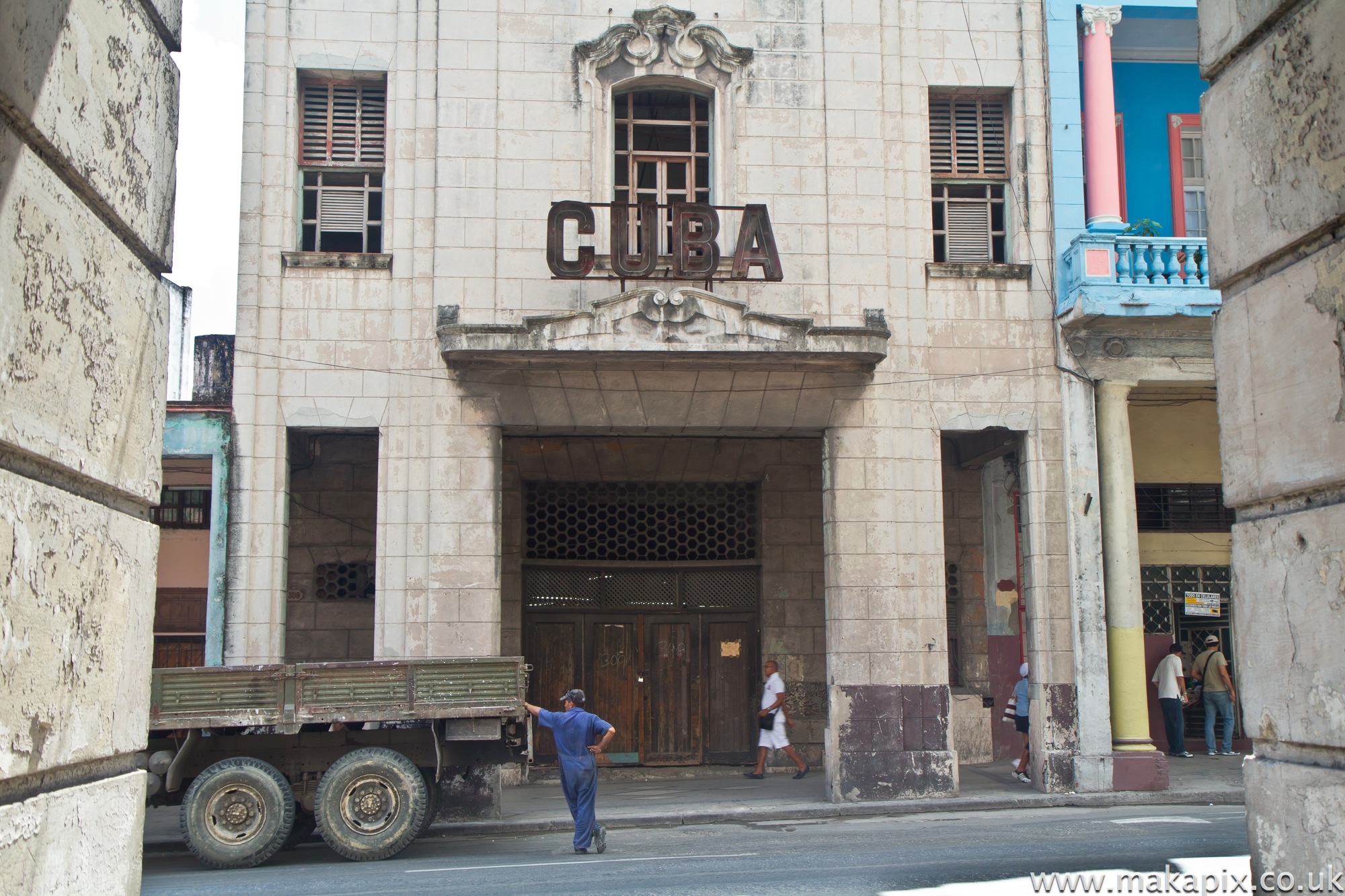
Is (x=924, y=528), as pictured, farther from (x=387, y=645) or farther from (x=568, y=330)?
(x=387, y=645)

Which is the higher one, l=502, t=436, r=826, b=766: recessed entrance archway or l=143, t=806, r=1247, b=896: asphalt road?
l=502, t=436, r=826, b=766: recessed entrance archway

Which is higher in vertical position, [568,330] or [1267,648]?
[568,330]

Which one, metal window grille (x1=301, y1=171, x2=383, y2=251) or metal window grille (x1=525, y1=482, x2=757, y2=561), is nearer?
metal window grille (x1=301, y1=171, x2=383, y2=251)

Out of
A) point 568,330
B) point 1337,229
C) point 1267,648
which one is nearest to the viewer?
point 1337,229

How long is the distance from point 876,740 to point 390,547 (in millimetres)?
6210

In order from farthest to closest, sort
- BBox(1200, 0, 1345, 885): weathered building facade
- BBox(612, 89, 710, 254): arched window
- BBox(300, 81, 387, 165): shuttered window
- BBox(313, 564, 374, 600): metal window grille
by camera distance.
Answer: BBox(313, 564, 374, 600): metal window grille, BBox(612, 89, 710, 254): arched window, BBox(300, 81, 387, 165): shuttered window, BBox(1200, 0, 1345, 885): weathered building facade

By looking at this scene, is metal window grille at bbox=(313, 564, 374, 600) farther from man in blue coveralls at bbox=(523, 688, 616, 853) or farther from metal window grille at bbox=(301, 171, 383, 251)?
man in blue coveralls at bbox=(523, 688, 616, 853)

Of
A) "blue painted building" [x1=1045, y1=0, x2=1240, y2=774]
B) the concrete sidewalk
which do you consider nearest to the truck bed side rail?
the concrete sidewalk

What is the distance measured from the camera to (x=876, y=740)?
49.4ft

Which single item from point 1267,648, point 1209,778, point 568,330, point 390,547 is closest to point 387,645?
point 390,547

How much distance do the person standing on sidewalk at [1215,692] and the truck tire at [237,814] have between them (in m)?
13.1

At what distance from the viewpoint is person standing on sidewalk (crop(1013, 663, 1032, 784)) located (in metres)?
15.7

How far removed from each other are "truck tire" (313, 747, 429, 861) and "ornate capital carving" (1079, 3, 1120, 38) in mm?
12270

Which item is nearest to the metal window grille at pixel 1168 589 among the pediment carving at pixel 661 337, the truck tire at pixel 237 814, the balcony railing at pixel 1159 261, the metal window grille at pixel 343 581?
the balcony railing at pixel 1159 261
